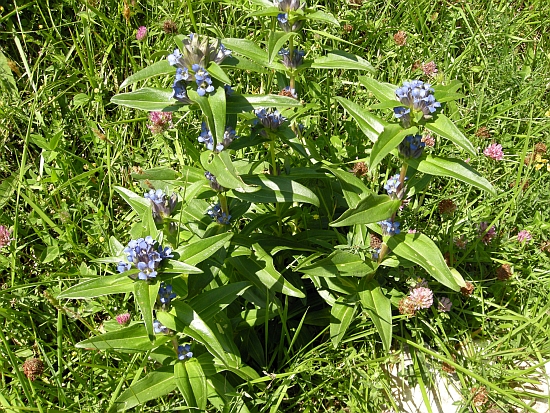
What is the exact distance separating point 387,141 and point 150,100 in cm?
104

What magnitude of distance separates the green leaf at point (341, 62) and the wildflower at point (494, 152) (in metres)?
1.30

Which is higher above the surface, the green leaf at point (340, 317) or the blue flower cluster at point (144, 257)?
the blue flower cluster at point (144, 257)

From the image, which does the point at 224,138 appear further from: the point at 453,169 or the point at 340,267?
the point at 453,169

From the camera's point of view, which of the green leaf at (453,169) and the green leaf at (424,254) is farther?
the green leaf at (424,254)

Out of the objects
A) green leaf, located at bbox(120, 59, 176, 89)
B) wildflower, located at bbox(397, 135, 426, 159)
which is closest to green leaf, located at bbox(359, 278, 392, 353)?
wildflower, located at bbox(397, 135, 426, 159)

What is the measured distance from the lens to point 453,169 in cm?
232

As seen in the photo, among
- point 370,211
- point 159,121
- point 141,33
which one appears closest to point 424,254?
point 370,211

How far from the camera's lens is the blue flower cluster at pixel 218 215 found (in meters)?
2.64

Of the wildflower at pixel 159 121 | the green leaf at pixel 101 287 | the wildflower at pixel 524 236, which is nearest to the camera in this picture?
the green leaf at pixel 101 287

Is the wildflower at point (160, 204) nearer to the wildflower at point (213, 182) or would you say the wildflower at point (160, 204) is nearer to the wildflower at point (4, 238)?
the wildflower at point (213, 182)

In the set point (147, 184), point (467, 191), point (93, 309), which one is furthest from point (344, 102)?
point (93, 309)

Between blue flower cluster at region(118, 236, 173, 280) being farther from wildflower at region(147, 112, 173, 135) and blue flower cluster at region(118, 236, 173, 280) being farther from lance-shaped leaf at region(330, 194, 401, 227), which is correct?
wildflower at region(147, 112, 173, 135)

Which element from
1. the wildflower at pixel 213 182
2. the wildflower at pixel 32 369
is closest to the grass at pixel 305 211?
the wildflower at pixel 32 369

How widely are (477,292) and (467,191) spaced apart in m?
0.70
